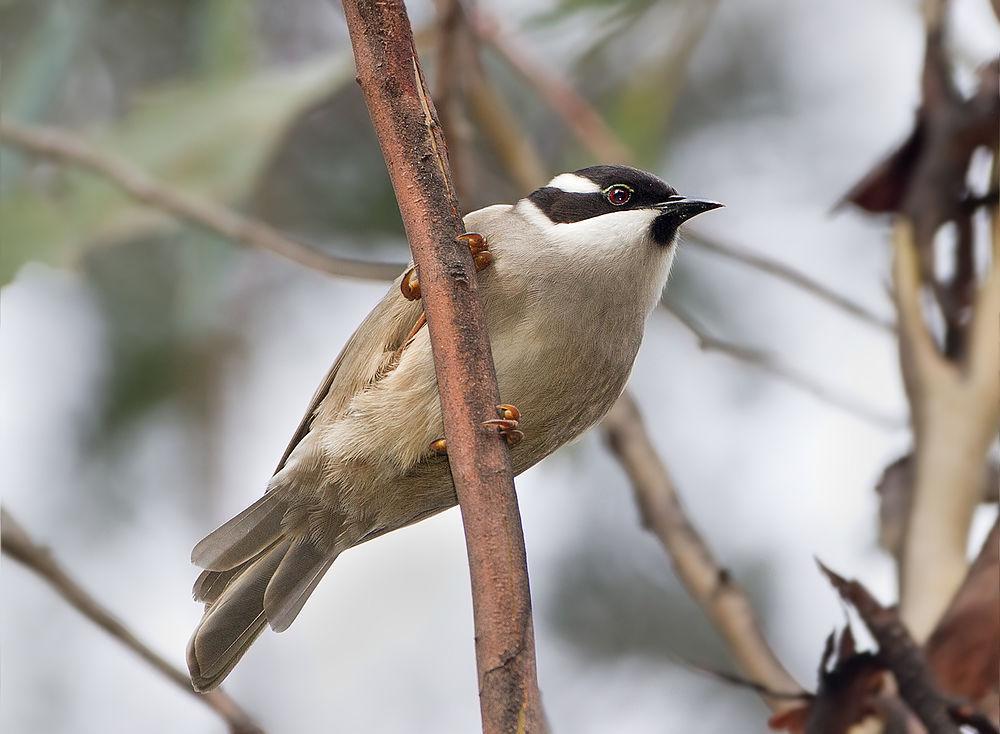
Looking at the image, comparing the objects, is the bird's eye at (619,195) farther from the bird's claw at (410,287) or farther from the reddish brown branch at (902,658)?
the reddish brown branch at (902,658)

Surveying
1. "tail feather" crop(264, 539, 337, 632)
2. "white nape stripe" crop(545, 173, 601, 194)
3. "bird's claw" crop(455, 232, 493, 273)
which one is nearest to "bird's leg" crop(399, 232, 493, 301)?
"bird's claw" crop(455, 232, 493, 273)

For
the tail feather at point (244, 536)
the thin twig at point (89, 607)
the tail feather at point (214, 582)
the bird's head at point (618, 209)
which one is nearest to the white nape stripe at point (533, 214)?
the bird's head at point (618, 209)

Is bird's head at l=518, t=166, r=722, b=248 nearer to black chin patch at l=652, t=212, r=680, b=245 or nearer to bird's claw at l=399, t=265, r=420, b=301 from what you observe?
black chin patch at l=652, t=212, r=680, b=245

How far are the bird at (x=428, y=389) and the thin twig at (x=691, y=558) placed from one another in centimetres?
50

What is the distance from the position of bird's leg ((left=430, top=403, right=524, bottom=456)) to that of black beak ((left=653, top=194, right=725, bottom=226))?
0.71 metres

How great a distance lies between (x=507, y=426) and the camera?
199 cm

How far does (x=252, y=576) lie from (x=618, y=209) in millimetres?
1244

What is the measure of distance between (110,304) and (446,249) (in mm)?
4606

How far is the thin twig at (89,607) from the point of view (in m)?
2.37

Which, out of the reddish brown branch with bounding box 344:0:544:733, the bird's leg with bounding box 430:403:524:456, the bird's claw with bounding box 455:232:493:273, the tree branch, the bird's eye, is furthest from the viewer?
the bird's eye

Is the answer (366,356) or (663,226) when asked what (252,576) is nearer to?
(366,356)

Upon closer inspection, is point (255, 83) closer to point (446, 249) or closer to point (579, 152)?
point (579, 152)

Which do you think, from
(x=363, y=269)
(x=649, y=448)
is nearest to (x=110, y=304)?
(x=363, y=269)

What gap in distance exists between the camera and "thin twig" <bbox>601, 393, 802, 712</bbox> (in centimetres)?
312
